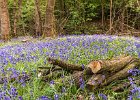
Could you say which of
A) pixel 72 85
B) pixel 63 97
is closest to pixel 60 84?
pixel 72 85

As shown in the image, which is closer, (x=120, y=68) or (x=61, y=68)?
(x=120, y=68)

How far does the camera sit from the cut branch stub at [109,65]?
4668 mm

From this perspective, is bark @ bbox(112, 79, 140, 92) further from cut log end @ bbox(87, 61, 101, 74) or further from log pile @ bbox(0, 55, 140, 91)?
cut log end @ bbox(87, 61, 101, 74)

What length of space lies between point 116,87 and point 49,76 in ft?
4.07

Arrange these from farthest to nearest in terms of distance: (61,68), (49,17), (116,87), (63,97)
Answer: (49,17) → (61,68) → (116,87) → (63,97)

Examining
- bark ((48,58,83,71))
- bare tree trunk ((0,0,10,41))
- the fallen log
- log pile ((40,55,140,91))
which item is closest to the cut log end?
log pile ((40,55,140,91))

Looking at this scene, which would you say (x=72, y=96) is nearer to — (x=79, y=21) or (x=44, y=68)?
(x=44, y=68)

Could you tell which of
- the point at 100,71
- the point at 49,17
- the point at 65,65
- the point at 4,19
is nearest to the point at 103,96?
the point at 100,71

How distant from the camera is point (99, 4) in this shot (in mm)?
27562

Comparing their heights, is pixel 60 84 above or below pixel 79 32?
above

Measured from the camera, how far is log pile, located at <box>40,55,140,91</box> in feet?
15.4

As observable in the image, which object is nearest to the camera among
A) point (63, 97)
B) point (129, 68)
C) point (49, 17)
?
point (63, 97)

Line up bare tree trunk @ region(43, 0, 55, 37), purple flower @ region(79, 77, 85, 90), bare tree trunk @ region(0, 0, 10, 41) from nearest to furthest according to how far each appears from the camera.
Result: purple flower @ region(79, 77, 85, 90), bare tree trunk @ region(43, 0, 55, 37), bare tree trunk @ region(0, 0, 10, 41)

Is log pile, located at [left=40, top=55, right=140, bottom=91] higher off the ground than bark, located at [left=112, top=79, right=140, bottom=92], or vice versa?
log pile, located at [left=40, top=55, right=140, bottom=91]
